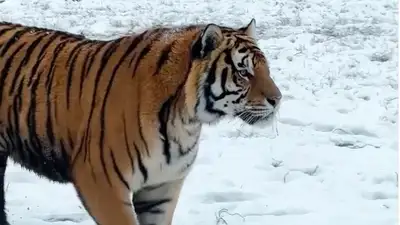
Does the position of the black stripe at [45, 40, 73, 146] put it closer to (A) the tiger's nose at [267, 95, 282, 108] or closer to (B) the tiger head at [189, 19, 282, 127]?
(B) the tiger head at [189, 19, 282, 127]

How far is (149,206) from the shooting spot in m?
3.94

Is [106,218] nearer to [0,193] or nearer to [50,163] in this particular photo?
[50,163]

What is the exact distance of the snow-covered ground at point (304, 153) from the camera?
470 cm

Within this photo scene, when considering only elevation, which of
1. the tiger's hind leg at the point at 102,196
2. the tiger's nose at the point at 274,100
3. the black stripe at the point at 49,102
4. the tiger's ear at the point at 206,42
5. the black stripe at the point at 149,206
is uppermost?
the tiger's ear at the point at 206,42

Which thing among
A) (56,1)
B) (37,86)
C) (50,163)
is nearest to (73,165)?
(50,163)

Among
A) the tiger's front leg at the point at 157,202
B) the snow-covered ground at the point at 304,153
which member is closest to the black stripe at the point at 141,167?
the tiger's front leg at the point at 157,202

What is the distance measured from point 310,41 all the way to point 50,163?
21.6ft

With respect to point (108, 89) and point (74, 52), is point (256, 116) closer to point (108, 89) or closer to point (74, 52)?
point (108, 89)

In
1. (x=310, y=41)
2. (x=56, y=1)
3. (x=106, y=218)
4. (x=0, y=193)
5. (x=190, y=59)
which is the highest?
(x=190, y=59)

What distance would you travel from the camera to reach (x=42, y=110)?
369 cm

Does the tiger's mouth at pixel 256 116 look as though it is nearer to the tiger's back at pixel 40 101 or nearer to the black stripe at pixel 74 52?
the tiger's back at pixel 40 101

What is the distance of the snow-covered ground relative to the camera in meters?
4.70

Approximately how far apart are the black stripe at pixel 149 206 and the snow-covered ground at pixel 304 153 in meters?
0.63

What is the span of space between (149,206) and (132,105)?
672mm
